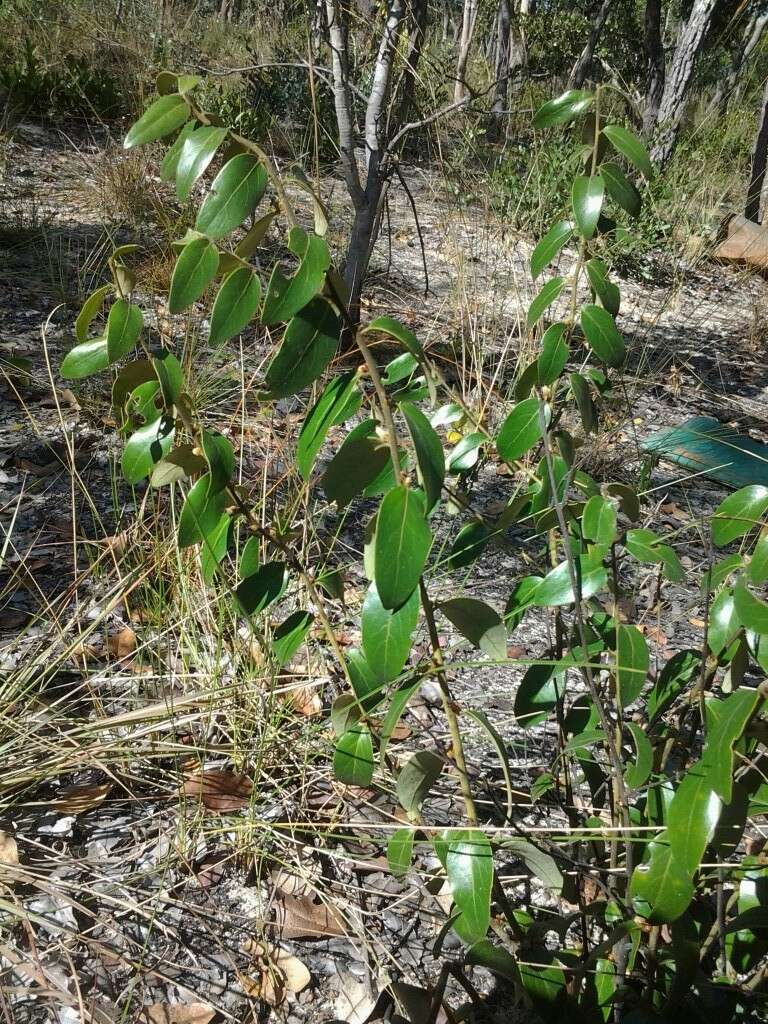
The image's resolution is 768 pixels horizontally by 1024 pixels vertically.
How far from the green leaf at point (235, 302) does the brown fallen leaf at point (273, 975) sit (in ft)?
2.78

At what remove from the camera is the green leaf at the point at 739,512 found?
80 cm

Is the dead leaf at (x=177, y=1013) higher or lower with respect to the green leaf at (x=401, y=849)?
lower

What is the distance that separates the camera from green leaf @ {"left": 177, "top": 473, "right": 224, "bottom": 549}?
0.81 m

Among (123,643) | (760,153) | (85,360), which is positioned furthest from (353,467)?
(760,153)

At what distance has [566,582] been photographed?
0.86 m

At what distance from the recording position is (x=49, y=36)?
572 cm

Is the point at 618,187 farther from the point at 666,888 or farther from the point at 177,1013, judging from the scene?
the point at 177,1013

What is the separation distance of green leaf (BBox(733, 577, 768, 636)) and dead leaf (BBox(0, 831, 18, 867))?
1.01 meters

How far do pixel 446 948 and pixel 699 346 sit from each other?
351 cm

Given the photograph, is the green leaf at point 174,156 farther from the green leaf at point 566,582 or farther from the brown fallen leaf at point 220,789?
the brown fallen leaf at point 220,789

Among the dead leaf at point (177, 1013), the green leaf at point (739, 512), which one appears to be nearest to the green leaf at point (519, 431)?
the green leaf at point (739, 512)

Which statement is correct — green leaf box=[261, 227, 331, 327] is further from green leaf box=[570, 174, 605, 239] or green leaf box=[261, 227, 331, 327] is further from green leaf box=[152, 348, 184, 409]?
green leaf box=[570, 174, 605, 239]

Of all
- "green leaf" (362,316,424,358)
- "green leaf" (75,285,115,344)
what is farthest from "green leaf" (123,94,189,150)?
"green leaf" (362,316,424,358)

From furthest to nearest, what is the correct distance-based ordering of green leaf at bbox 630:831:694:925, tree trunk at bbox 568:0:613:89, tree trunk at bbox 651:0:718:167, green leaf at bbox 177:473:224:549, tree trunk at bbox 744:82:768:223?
tree trunk at bbox 568:0:613:89, tree trunk at bbox 651:0:718:167, tree trunk at bbox 744:82:768:223, green leaf at bbox 177:473:224:549, green leaf at bbox 630:831:694:925
